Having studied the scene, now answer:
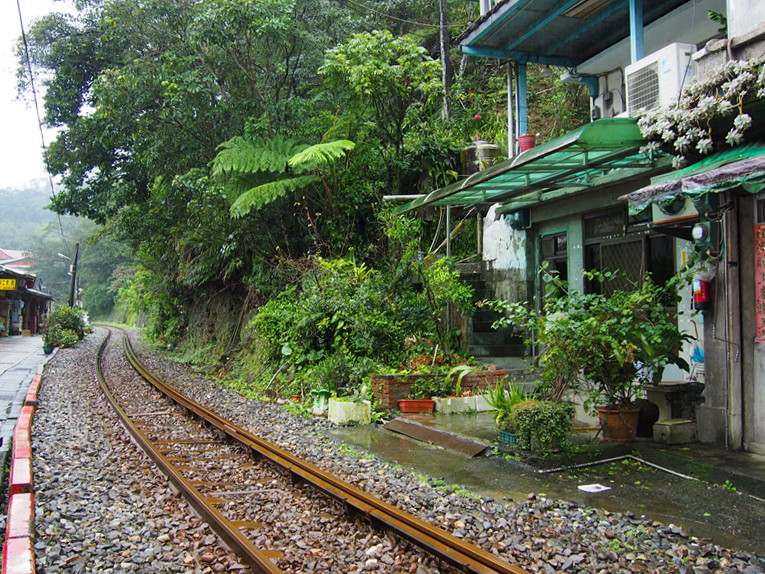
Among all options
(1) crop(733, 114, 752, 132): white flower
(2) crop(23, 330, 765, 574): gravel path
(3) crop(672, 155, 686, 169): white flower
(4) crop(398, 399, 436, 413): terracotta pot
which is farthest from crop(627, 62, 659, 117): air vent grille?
(2) crop(23, 330, 765, 574): gravel path

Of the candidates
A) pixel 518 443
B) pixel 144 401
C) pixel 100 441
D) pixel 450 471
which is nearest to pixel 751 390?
pixel 518 443

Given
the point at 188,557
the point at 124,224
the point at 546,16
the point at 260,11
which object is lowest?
the point at 188,557

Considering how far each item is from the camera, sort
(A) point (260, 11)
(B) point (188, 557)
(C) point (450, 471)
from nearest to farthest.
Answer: (B) point (188, 557) < (C) point (450, 471) < (A) point (260, 11)

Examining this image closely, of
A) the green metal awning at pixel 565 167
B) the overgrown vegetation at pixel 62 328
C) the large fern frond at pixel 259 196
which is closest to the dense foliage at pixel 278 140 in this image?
the large fern frond at pixel 259 196

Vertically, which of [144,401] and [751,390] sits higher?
[751,390]

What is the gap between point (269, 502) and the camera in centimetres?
552

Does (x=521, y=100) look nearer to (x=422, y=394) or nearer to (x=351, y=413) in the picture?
(x=422, y=394)

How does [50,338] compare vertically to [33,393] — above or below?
above

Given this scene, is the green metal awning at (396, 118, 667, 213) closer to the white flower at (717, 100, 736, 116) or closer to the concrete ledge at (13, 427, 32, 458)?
the white flower at (717, 100, 736, 116)

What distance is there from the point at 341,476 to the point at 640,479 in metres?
2.91

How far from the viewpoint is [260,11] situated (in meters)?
13.4

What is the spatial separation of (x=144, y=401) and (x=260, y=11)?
8.89 metres

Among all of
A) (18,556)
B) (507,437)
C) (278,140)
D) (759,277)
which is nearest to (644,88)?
(759,277)

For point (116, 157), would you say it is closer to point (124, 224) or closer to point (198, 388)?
point (124, 224)
